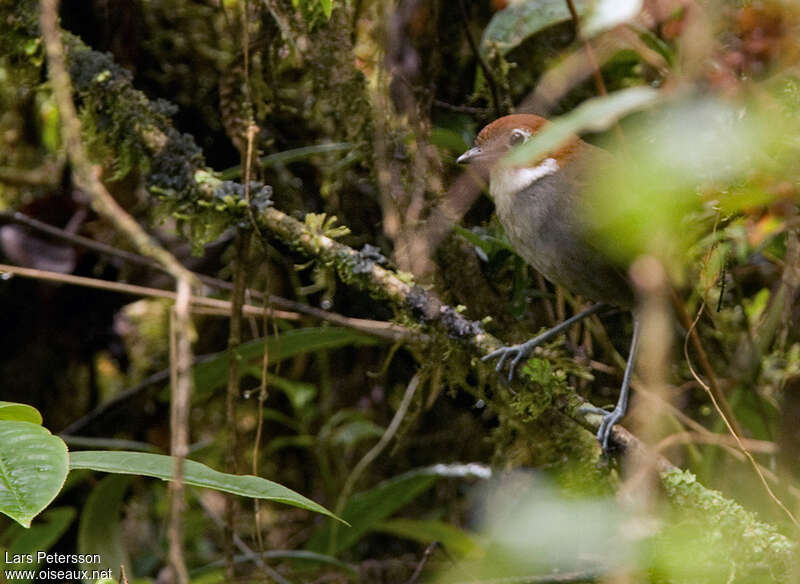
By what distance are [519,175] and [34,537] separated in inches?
70.0

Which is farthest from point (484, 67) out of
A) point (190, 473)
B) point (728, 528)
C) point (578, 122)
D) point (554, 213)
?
point (578, 122)

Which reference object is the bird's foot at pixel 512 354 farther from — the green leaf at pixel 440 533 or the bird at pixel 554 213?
the green leaf at pixel 440 533

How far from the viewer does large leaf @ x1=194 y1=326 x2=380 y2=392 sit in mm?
2615

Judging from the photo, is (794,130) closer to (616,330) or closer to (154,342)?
(616,330)

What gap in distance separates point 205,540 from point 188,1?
86.0 inches

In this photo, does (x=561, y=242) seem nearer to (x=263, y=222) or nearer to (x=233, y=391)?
(x=263, y=222)

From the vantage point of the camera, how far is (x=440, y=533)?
2.82 m

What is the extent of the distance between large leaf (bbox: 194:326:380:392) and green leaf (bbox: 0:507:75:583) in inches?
23.0

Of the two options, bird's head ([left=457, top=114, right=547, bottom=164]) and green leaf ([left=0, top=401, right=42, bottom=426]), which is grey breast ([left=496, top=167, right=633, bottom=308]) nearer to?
bird's head ([left=457, top=114, right=547, bottom=164])

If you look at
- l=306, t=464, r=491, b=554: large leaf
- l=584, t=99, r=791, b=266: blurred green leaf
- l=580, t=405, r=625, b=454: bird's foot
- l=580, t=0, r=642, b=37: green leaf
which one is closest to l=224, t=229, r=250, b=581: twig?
l=306, t=464, r=491, b=554: large leaf

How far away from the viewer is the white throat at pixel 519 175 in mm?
2297

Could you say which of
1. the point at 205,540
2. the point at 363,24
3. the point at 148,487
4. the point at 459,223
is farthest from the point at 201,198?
the point at 205,540

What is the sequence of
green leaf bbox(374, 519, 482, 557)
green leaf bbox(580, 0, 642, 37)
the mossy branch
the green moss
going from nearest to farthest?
green leaf bbox(580, 0, 642, 37), the green moss, the mossy branch, green leaf bbox(374, 519, 482, 557)

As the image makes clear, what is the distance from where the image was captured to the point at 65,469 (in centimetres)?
112
